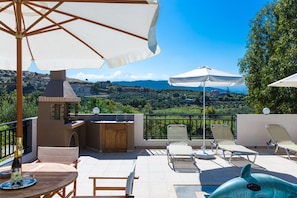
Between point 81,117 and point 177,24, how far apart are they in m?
10.2

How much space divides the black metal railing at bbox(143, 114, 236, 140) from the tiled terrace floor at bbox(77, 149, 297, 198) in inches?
45.9

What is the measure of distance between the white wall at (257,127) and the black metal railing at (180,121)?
0.36 metres

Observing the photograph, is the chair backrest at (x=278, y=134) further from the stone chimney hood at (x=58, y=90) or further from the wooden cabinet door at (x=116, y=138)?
the stone chimney hood at (x=58, y=90)

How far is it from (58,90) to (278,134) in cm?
599

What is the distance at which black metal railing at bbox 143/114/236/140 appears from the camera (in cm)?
846

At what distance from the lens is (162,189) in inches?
170

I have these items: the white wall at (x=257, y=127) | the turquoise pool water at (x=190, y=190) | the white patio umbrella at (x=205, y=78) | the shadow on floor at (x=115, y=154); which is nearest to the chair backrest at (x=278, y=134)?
the white wall at (x=257, y=127)

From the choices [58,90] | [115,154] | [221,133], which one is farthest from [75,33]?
[221,133]

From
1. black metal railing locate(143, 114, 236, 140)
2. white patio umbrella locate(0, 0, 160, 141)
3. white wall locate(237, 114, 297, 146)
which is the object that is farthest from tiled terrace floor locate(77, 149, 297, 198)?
white patio umbrella locate(0, 0, 160, 141)

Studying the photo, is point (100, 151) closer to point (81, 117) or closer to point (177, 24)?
point (81, 117)

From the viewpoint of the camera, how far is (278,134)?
282 inches

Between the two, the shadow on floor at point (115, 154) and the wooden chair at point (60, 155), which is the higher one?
the wooden chair at point (60, 155)

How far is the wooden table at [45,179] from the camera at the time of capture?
2.10 m

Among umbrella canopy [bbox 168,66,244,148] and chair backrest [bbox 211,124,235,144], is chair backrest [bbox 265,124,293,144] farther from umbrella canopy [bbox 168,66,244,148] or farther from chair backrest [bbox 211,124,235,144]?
umbrella canopy [bbox 168,66,244,148]
